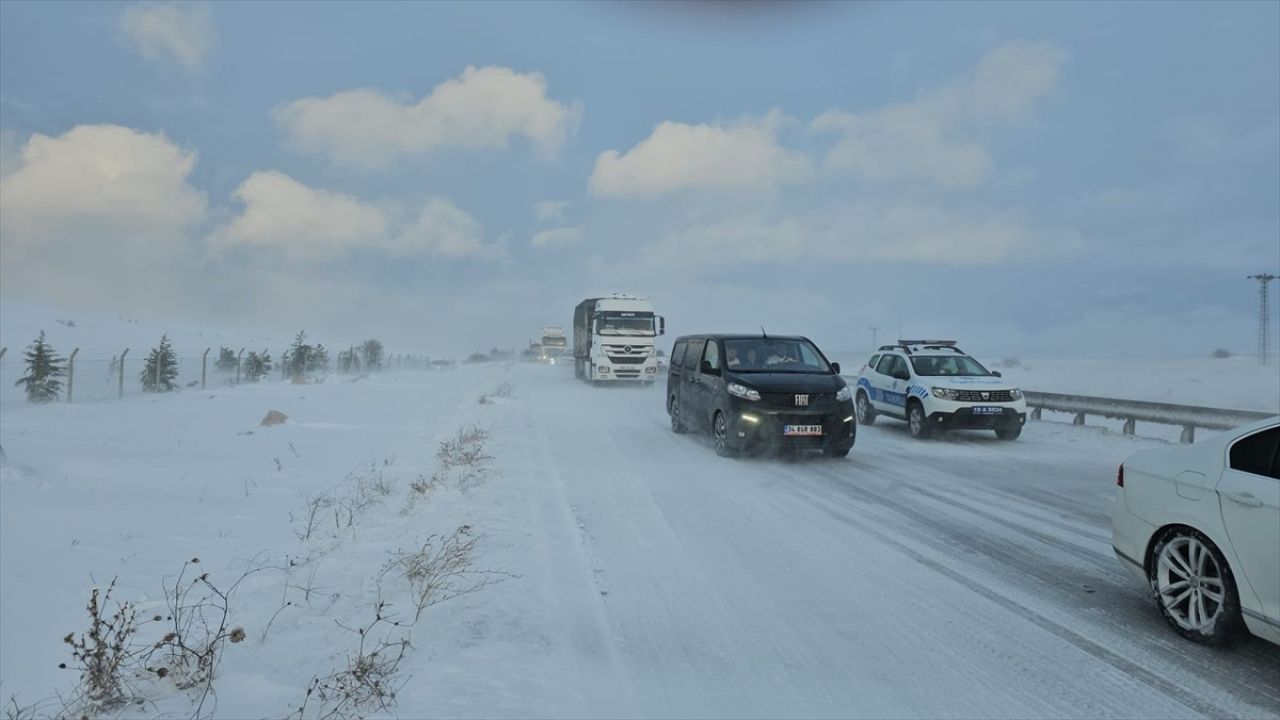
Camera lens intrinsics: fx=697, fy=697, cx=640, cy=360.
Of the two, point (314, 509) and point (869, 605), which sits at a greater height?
point (869, 605)

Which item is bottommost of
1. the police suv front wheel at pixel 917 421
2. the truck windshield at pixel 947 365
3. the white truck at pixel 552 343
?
the police suv front wheel at pixel 917 421

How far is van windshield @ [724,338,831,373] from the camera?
11.6 meters

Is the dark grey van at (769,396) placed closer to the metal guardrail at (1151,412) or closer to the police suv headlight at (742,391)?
the police suv headlight at (742,391)

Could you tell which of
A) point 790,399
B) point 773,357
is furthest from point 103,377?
point 790,399

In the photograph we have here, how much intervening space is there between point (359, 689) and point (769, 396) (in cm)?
813

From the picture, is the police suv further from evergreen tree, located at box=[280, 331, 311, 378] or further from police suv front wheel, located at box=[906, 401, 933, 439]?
evergreen tree, located at box=[280, 331, 311, 378]

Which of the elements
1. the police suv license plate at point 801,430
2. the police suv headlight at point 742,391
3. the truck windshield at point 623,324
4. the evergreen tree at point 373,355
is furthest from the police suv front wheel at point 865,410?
the evergreen tree at point 373,355

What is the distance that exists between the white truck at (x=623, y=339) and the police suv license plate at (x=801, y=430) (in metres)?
17.4

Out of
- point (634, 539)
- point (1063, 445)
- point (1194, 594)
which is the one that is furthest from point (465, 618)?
point (1063, 445)

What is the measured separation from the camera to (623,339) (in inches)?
1085

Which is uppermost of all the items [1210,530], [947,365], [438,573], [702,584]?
[947,365]

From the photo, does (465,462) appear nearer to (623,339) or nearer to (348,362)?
(623,339)

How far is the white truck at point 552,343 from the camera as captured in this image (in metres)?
55.0

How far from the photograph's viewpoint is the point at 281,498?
989 cm
